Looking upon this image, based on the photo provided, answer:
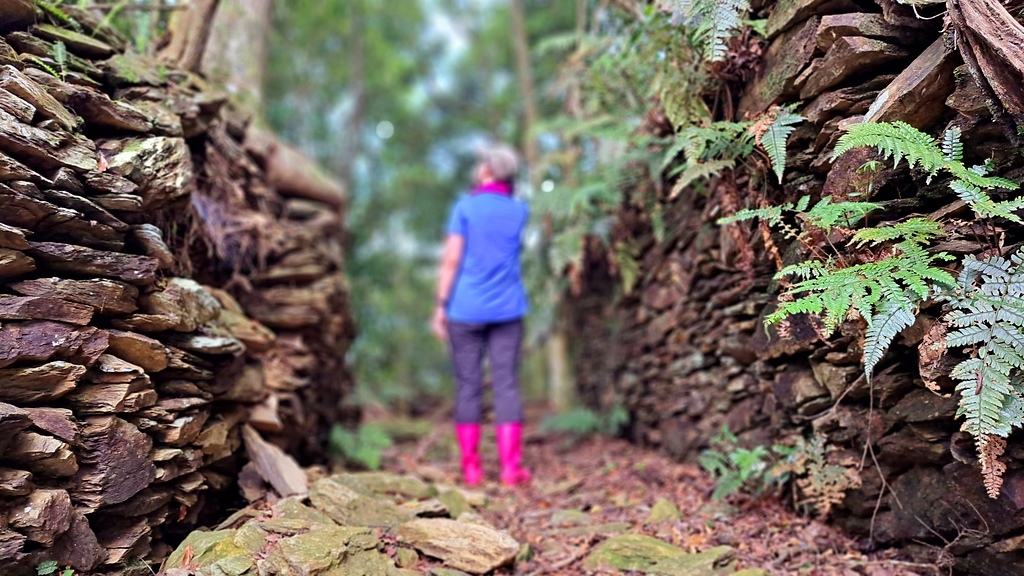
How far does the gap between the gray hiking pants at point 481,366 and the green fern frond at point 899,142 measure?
116 inches

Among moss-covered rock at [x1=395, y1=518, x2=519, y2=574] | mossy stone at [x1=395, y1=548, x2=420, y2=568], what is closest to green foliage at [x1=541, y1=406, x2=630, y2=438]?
moss-covered rock at [x1=395, y1=518, x2=519, y2=574]

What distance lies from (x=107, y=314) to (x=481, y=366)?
274 cm

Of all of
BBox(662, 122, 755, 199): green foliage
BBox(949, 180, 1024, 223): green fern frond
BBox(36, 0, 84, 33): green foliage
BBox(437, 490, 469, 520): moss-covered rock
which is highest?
BBox(36, 0, 84, 33): green foliage

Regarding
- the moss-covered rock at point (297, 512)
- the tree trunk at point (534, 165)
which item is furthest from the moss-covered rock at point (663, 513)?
A: the tree trunk at point (534, 165)

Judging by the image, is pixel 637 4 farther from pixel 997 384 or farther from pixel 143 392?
pixel 143 392

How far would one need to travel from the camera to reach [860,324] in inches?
105

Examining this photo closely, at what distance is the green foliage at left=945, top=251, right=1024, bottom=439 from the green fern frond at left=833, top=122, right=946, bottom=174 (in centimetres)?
42

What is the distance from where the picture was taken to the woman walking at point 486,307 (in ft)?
15.4

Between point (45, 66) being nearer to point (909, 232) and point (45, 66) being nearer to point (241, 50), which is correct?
point (241, 50)

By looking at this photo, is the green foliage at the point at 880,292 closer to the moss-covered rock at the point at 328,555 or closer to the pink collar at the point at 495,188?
the moss-covered rock at the point at 328,555

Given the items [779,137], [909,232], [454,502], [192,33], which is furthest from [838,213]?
[192,33]

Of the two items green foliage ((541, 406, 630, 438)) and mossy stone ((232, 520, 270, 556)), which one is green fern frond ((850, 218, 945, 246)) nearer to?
mossy stone ((232, 520, 270, 556))

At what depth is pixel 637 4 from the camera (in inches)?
171

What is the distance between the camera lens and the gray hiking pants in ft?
15.5
